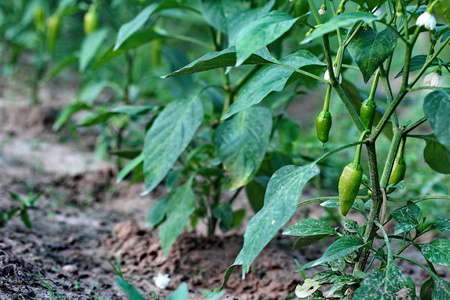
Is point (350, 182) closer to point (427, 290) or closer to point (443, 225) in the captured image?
point (443, 225)

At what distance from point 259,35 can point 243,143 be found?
1.71 ft

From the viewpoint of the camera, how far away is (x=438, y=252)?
0.82 meters

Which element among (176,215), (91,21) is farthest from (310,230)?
(91,21)

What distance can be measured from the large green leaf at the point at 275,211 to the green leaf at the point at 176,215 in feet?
1.66

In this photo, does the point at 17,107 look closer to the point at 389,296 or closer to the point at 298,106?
the point at 298,106

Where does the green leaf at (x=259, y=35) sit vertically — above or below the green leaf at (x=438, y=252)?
above

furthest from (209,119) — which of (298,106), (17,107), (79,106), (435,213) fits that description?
(298,106)

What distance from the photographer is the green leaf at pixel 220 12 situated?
1.29 m

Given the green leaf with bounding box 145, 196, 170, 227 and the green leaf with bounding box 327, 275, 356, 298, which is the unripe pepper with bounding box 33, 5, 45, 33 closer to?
the green leaf with bounding box 145, 196, 170, 227

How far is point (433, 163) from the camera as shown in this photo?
3.27ft

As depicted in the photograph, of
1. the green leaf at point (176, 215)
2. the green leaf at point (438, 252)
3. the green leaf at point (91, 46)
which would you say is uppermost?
the green leaf at point (438, 252)

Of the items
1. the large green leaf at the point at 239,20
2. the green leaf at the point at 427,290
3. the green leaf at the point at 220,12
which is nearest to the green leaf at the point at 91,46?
the green leaf at the point at 220,12

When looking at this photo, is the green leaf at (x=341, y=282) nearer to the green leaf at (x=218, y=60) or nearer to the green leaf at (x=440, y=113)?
the green leaf at (x=440, y=113)

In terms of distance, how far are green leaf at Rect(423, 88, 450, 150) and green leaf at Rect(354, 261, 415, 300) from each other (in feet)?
0.82
